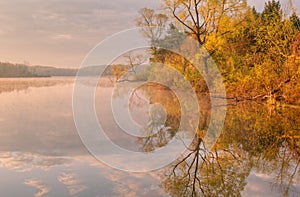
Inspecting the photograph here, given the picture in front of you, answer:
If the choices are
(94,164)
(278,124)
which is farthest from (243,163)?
(278,124)

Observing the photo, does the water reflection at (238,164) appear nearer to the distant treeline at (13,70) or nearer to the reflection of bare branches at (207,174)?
the reflection of bare branches at (207,174)

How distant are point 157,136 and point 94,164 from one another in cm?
377

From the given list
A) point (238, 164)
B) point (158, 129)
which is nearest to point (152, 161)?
point (238, 164)

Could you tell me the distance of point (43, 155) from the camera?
749 cm

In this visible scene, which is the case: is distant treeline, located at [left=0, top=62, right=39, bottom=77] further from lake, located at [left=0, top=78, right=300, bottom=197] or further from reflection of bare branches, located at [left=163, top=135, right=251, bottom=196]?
reflection of bare branches, located at [left=163, top=135, right=251, bottom=196]

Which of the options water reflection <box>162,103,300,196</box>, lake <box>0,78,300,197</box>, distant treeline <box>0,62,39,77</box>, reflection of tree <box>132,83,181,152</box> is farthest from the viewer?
distant treeline <box>0,62,39,77</box>

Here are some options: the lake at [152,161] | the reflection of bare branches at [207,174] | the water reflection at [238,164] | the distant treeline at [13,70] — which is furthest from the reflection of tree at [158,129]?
the distant treeline at [13,70]

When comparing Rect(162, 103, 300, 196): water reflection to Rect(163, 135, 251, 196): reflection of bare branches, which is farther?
Rect(162, 103, 300, 196): water reflection

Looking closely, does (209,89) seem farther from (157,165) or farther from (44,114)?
(157,165)

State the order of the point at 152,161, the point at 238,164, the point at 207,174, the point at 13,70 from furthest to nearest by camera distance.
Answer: the point at 13,70 < the point at 152,161 < the point at 238,164 < the point at 207,174

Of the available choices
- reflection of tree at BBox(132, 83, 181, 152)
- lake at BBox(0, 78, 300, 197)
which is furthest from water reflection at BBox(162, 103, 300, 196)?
reflection of tree at BBox(132, 83, 181, 152)

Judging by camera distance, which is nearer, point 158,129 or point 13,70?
point 158,129

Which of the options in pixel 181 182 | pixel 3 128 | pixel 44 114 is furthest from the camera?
pixel 44 114

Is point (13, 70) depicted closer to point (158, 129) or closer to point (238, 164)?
point (158, 129)
